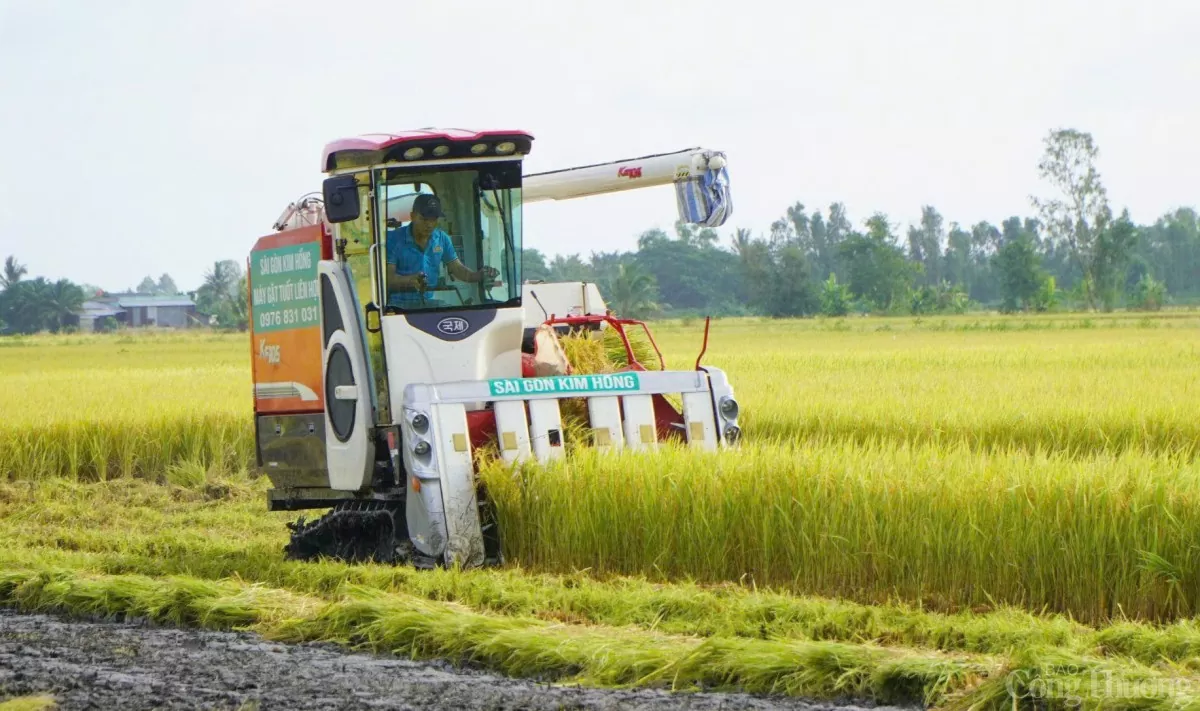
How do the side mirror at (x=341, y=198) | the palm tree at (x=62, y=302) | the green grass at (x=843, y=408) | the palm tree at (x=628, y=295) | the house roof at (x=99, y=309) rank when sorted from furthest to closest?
the house roof at (x=99, y=309) → the palm tree at (x=62, y=302) → the palm tree at (x=628, y=295) → the green grass at (x=843, y=408) → the side mirror at (x=341, y=198)

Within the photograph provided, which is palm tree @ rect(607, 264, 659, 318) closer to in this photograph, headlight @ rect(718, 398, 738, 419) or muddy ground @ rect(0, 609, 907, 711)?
headlight @ rect(718, 398, 738, 419)

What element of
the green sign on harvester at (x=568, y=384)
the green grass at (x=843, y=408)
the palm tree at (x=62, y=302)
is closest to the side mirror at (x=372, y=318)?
the green sign on harvester at (x=568, y=384)

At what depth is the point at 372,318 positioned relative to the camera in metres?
8.51

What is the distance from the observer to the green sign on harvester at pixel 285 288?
29.5ft

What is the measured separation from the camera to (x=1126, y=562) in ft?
22.2

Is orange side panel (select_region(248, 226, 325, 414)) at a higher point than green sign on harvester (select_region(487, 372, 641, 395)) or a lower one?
higher

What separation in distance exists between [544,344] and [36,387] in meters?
13.8

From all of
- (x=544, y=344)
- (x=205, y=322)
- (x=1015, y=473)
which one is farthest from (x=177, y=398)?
(x=205, y=322)

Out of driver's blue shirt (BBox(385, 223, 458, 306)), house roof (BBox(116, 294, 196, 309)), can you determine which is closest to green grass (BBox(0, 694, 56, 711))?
driver's blue shirt (BBox(385, 223, 458, 306))

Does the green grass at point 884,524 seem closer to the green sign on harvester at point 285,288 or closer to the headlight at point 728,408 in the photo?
the headlight at point 728,408

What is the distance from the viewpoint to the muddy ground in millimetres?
5188

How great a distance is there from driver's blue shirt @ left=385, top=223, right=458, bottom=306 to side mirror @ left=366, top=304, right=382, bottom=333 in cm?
12

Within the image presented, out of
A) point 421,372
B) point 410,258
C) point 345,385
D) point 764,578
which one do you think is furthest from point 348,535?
point 764,578

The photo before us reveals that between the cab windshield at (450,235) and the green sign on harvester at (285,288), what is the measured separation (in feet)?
2.29
